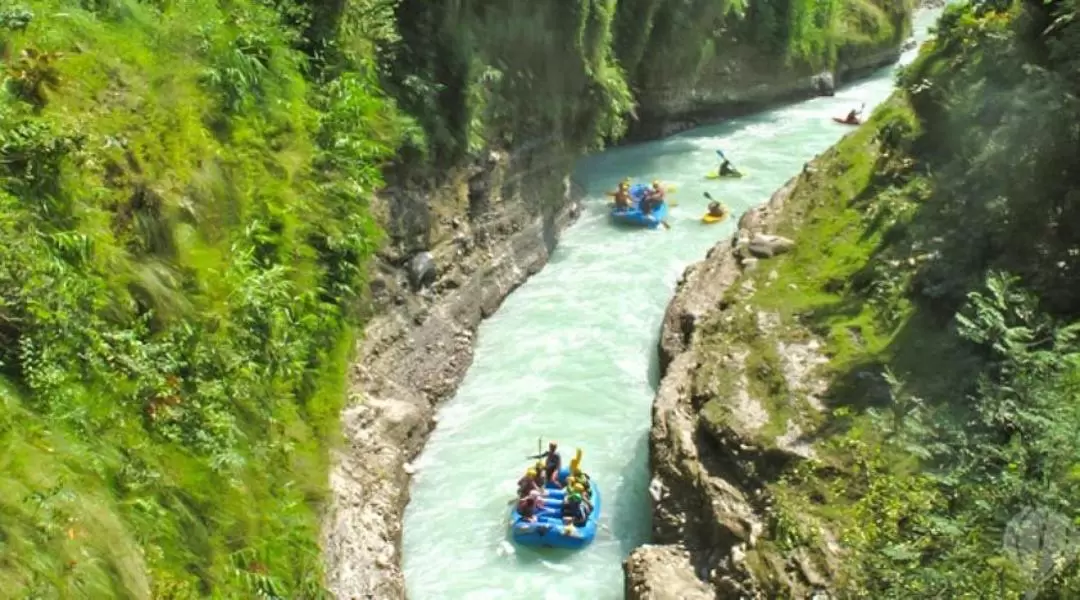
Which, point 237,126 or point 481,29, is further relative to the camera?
point 481,29

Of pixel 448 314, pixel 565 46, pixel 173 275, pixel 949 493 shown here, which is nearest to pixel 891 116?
pixel 565 46

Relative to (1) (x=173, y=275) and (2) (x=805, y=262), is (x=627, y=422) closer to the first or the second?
(2) (x=805, y=262)

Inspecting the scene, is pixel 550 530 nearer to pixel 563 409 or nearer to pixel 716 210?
pixel 563 409

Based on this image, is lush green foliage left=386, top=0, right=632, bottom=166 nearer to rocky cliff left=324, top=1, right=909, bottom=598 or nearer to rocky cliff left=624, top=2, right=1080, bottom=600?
rocky cliff left=324, top=1, right=909, bottom=598

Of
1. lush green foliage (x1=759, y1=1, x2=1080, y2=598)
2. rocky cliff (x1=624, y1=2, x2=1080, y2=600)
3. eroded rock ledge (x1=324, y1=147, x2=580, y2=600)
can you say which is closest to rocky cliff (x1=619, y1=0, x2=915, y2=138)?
eroded rock ledge (x1=324, y1=147, x2=580, y2=600)

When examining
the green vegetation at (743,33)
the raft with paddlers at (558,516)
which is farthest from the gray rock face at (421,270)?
the green vegetation at (743,33)

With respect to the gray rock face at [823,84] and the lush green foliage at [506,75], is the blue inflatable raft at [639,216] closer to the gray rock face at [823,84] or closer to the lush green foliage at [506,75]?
the lush green foliage at [506,75]
